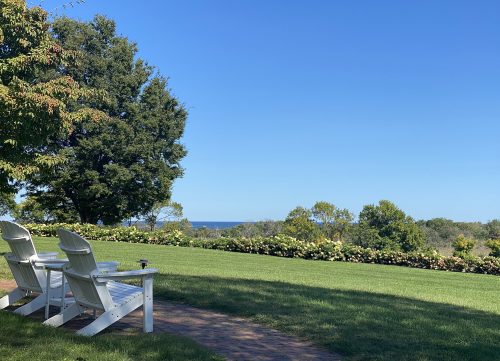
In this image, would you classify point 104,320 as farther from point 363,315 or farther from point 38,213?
point 38,213

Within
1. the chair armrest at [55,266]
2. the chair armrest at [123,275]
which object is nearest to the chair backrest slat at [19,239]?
the chair armrest at [55,266]

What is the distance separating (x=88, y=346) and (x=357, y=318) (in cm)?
339

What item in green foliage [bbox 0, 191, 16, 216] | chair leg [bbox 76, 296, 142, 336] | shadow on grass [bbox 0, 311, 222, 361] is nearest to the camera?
shadow on grass [bbox 0, 311, 222, 361]

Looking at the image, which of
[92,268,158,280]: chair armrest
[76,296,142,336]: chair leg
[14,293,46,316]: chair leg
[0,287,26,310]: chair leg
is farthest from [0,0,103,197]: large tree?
[76,296,142,336]: chair leg

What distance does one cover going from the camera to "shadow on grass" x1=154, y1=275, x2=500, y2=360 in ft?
17.0

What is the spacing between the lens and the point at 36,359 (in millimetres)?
4129

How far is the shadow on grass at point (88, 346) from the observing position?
4.29m

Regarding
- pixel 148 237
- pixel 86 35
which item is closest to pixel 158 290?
pixel 148 237

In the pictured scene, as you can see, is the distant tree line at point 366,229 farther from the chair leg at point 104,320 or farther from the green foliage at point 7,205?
the chair leg at point 104,320

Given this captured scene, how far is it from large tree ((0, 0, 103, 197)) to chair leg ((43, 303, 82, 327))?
10.3 feet

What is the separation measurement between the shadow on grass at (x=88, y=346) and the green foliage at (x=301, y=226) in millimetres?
30138

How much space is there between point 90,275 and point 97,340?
2.05 ft

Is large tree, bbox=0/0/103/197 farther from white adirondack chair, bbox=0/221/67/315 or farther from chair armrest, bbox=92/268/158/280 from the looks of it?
chair armrest, bbox=92/268/158/280

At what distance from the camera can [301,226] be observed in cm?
3544
